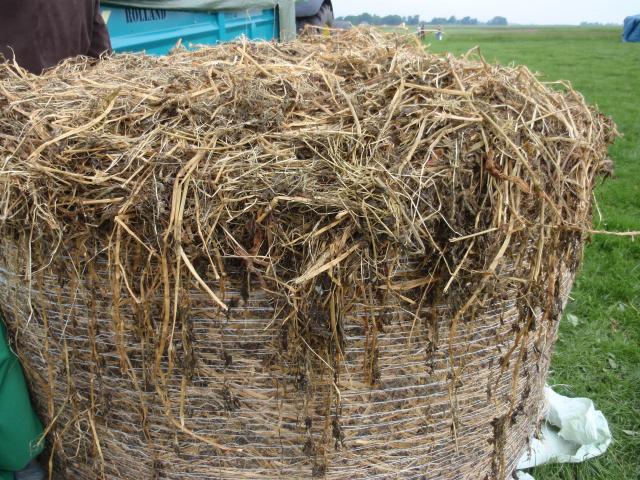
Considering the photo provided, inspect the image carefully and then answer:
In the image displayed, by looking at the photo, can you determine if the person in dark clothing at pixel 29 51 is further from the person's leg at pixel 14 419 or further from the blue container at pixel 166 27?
the blue container at pixel 166 27

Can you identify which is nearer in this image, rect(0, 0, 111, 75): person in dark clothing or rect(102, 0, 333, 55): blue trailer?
rect(0, 0, 111, 75): person in dark clothing

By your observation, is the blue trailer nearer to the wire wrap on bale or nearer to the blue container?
the blue container

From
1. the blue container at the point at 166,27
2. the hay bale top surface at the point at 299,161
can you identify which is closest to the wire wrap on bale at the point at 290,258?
the hay bale top surface at the point at 299,161

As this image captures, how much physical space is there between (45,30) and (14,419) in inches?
63.2

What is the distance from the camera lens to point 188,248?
154 centimetres

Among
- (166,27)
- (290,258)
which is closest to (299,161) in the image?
(290,258)

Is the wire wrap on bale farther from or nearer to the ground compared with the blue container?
nearer to the ground

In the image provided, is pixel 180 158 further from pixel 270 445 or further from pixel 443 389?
pixel 443 389

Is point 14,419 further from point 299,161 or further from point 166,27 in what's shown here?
point 166,27

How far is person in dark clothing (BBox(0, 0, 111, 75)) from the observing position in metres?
2.41

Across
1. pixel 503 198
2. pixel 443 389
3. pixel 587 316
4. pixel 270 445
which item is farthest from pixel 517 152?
pixel 587 316

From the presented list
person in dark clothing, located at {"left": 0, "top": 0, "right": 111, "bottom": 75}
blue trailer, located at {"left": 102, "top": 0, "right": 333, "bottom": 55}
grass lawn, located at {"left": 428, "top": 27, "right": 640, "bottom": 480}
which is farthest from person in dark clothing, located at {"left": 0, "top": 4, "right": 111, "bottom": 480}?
grass lawn, located at {"left": 428, "top": 27, "right": 640, "bottom": 480}

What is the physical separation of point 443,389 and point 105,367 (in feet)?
3.46

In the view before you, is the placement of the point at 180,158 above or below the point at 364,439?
above
